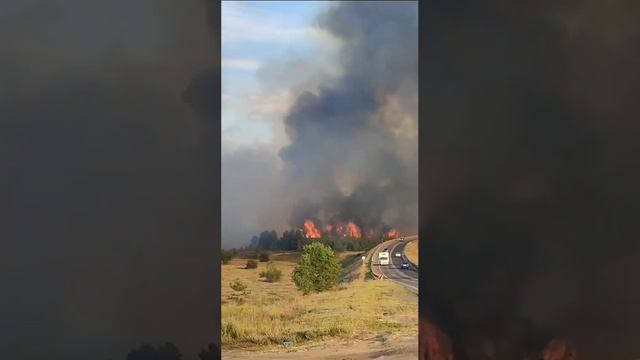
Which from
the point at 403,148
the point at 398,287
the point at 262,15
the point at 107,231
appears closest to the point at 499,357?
the point at 398,287

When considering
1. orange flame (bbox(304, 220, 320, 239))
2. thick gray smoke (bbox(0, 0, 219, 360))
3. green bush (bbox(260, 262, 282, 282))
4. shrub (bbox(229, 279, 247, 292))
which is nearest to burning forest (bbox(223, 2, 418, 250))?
orange flame (bbox(304, 220, 320, 239))

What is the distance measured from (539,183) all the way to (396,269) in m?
0.98

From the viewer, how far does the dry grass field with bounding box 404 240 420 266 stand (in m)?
3.16

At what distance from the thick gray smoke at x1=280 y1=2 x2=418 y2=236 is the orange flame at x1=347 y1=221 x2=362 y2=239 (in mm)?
37

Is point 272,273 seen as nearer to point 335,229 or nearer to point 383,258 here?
point 335,229

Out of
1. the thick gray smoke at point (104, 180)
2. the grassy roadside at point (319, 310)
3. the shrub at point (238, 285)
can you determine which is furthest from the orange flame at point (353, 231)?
the thick gray smoke at point (104, 180)

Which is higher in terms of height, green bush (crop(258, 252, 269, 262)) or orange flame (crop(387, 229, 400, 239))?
orange flame (crop(387, 229, 400, 239))

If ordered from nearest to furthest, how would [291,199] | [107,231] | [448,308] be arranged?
[107,231] < [448,308] < [291,199]

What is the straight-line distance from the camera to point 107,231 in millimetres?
2670

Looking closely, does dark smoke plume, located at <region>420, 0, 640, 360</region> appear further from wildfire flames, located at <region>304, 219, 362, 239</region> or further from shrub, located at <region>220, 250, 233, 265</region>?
shrub, located at <region>220, 250, 233, 265</region>

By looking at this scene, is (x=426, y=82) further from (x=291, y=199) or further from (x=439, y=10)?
(x=291, y=199)

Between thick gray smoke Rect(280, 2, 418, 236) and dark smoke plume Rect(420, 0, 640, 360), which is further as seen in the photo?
thick gray smoke Rect(280, 2, 418, 236)

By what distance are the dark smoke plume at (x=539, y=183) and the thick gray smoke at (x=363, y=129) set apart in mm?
443

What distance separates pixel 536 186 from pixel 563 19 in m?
0.87
